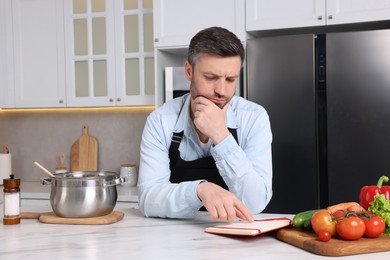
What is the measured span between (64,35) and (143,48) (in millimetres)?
641

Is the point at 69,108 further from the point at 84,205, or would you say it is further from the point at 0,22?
the point at 84,205

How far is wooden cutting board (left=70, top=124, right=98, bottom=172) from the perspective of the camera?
4.09m

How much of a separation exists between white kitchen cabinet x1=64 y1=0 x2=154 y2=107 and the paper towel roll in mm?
665

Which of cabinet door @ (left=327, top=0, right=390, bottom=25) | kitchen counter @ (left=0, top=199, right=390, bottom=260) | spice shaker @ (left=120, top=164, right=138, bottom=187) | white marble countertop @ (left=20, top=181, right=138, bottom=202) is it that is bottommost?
white marble countertop @ (left=20, top=181, right=138, bottom=202)

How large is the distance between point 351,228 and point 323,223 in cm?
7

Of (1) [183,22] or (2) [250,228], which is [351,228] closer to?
(2) [250,228]

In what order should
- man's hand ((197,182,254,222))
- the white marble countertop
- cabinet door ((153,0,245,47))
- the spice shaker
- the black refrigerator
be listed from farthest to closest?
the spice shaker → the white marble countertop → cabinet door ((153,0,245,47)) → the black refrigerator → man's hand ((197,182,254,222))

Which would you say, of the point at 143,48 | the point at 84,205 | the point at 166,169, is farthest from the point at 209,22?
the point at 84,205

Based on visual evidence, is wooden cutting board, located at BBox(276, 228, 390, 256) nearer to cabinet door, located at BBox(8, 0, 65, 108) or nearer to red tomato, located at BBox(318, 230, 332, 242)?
red tomato, located at BBox(318, 230, 332, 242)

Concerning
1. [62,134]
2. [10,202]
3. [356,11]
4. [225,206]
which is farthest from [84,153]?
[225,206]

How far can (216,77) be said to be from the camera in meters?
1.94

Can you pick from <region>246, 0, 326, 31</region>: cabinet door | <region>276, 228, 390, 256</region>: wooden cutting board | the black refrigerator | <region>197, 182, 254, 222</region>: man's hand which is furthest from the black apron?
<region>246, 0, 326, 31</region>: cabinet door

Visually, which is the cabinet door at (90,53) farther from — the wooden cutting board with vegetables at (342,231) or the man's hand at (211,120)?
the wooden cutting board with vegetables at (342,231)

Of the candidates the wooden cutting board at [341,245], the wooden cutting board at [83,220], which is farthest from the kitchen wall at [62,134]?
the wooden cutting board at [341,245]
